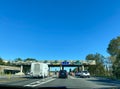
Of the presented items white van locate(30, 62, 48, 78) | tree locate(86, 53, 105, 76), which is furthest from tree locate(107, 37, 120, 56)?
white van locate(30, 62, 48, 78)

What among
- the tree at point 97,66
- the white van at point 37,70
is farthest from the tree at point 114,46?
the white van at point 37,70

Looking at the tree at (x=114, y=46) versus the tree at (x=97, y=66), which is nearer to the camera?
the tree at (x=114, y=46)

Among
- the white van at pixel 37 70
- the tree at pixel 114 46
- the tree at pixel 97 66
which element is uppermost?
the tree at pixel 114 46

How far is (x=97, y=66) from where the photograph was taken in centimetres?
11938

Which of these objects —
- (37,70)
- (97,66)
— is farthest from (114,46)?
(37,70)

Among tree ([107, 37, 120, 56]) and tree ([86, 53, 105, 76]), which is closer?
tree ([107, 37, 120, 56])

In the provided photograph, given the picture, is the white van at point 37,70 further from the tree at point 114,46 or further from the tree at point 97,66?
the tree at point 114,46

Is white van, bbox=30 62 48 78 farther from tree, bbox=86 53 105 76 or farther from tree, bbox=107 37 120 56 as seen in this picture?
tree, bbox=107 37 120 56

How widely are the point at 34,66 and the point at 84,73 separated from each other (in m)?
17.7

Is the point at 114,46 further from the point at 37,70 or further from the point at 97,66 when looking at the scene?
the point at 37,70

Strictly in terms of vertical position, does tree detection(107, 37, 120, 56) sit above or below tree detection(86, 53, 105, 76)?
above

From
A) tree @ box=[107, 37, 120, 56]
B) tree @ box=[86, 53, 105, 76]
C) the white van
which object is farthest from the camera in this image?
tree @ box=[86, 53, 105, 76]

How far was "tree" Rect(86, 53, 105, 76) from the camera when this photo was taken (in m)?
111

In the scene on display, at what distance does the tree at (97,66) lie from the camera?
111 metres
